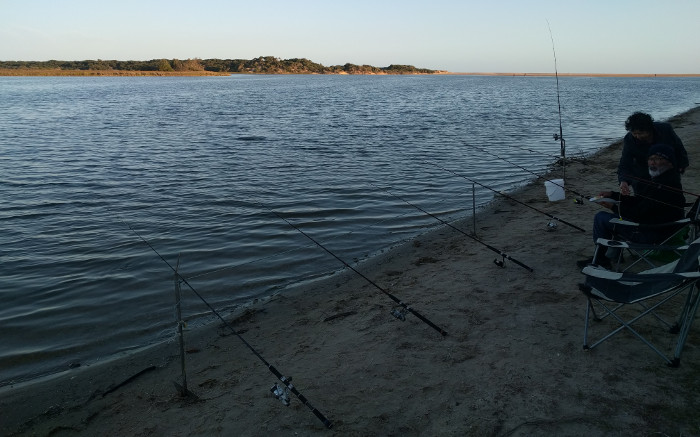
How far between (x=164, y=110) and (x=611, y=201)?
1349 inches

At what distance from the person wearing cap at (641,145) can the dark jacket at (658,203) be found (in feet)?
1.20

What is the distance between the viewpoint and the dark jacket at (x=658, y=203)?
5238 millimetres

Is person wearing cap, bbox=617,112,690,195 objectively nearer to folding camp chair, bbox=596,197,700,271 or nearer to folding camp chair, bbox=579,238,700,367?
folding camp chair, bbox=596,197,700,271

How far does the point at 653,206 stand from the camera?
526cm

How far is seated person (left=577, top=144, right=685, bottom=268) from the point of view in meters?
5.24

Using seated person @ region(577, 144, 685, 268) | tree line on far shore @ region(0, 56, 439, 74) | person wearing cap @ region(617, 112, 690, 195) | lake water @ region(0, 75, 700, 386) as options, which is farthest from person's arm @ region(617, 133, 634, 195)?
tree line on far shore @ region(0, 56, 439, 74)

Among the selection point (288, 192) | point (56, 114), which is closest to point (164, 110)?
point (56, 114)

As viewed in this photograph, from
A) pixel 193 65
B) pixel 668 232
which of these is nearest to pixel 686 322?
pixel 668 232

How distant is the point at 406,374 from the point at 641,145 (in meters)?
4.20

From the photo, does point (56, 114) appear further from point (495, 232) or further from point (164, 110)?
point (495, 232)

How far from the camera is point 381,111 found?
36000 millimetres

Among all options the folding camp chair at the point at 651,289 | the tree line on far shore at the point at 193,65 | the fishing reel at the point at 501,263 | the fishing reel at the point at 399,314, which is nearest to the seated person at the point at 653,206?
the folding camp chair at the point at 651,289

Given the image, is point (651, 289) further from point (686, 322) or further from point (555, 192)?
point (555, 192)

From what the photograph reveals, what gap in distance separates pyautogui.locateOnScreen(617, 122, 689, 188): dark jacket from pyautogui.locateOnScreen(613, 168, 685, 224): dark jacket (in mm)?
345
